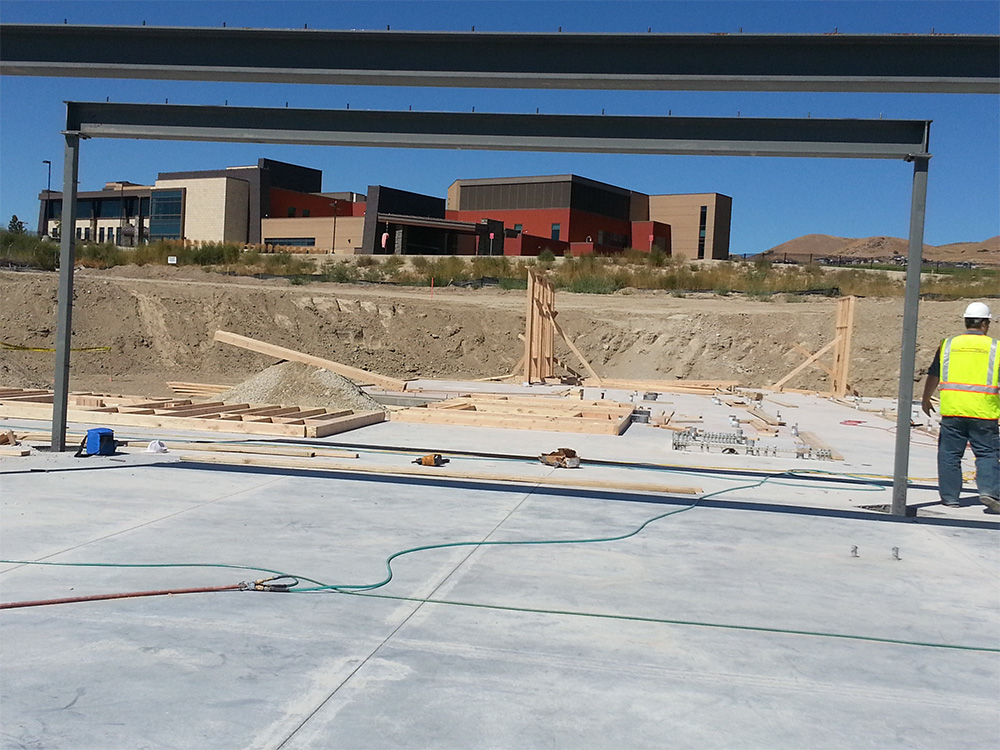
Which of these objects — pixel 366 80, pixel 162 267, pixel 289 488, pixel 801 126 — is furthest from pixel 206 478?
pixel 162 267

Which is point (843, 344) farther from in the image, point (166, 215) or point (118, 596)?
point (166, 215)

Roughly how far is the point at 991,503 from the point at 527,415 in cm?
808

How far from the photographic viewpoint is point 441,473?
955cm

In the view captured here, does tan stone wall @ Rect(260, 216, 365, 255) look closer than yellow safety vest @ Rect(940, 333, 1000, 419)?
No

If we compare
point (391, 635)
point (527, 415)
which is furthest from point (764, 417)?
point (391, 635)

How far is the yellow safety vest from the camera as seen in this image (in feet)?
28.0

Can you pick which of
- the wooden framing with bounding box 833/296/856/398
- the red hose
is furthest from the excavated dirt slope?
the red hose

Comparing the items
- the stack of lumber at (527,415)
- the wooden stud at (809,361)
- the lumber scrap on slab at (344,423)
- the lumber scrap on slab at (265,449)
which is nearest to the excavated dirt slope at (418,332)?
the wooden stud at (809,361)

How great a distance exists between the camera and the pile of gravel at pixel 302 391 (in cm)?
1591

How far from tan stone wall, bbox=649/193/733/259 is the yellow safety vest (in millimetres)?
60338

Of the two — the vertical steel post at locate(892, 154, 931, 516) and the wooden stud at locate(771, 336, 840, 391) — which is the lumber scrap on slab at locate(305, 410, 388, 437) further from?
the wooden stud at locate(771, 336, 840, 391)

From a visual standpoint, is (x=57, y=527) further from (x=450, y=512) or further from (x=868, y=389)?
(x=868, y=389)

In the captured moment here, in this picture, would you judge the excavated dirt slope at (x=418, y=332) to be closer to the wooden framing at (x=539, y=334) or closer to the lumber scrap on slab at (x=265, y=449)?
the wooden framing at (x=539, y=334)

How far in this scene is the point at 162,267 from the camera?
1796 inches
